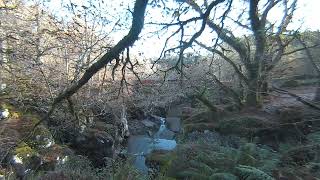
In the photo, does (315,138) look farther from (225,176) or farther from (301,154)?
(225,176)

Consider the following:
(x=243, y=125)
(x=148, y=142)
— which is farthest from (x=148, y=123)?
(x=243, y=125)

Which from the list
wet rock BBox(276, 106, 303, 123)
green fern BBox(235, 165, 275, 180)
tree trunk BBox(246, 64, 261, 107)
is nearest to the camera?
green fern BBox(235, 165, 275, 180)

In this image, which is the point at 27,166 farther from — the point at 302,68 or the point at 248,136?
the point at 302,68

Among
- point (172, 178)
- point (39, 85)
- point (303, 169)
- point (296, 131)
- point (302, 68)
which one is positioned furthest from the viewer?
point (39, 85)

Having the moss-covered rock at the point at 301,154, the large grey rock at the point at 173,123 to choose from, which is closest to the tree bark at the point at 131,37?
the moss-covered rock at the point at 301,154

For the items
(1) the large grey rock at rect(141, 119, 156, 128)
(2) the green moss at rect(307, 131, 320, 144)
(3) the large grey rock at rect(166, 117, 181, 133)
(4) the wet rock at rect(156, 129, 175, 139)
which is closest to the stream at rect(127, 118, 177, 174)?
(4) the wet rock at rect(156, 129, 175, 139)

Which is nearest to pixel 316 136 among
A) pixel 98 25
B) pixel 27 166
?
pixel 27 166

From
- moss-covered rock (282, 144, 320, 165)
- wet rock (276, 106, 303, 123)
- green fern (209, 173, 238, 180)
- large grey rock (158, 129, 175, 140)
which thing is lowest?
green fern (209, 173, 238, 180)

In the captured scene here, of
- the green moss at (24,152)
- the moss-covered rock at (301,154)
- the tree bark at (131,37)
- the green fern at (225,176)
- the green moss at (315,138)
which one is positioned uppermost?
the tree bark at (131,37)

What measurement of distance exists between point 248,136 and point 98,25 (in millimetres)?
Result: 7796

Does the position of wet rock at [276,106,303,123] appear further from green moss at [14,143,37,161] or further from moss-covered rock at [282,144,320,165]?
green moss at [14,143,37,161]

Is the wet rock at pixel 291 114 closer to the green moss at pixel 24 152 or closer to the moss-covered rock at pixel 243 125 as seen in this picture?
the moss-covered rock at pixel 243 125

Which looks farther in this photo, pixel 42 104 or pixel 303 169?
pixel 42 104

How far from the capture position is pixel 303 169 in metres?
7.84
